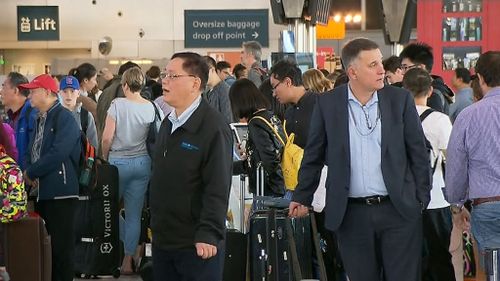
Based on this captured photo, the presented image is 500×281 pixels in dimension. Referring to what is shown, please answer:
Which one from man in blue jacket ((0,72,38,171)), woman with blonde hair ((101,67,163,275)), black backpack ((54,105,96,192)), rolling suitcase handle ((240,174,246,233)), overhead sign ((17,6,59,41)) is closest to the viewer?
black backpack ((54,105,96,192))

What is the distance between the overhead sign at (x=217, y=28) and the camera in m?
24.8

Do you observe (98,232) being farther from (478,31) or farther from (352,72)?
(478,31)

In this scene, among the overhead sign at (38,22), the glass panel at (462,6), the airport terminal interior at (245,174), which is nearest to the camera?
the airport terminal interior at (245,174)

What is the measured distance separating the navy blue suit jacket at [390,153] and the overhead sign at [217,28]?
19.1 meters

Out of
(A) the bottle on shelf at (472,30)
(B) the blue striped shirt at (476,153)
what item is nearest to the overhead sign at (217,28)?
(A) the bottle on shelf at (472,30)

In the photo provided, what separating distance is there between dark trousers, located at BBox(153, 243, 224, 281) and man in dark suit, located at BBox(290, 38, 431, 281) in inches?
26.9

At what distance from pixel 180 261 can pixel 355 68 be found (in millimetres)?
1345

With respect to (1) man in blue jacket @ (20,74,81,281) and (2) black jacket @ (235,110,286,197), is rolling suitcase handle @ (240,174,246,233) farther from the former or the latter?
(1) man in blue jacket @ (20,74,81,281)

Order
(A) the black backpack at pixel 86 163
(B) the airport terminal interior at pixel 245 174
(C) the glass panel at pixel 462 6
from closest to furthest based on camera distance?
(B) the airport terminal interior at pixel 245 174, (A) the black backpack at pixel 86 163, (C) the glass panel at pixel 462 6

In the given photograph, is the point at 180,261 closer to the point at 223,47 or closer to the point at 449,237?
the point at 449,237

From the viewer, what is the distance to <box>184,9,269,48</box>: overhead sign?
2481 cm

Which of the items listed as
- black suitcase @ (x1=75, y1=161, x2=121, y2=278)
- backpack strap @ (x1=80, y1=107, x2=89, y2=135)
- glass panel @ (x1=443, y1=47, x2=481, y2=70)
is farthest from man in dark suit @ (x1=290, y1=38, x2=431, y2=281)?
glass panel @ (x1=443, y1=47, x2=481, y2=70)

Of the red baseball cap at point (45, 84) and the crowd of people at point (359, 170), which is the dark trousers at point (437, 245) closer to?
the crowd of people at point (359, 170)

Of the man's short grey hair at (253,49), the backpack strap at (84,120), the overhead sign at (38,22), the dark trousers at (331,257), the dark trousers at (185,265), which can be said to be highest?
the overhead sign at (38,22)
